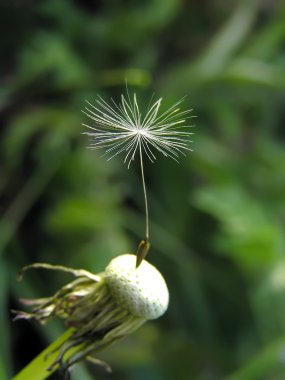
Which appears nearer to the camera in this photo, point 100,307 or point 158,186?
point 100,307

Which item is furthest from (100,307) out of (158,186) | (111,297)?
(158,186)

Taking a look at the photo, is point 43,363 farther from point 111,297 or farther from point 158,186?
point 158,186

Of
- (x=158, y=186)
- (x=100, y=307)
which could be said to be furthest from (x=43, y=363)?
(x=158, y=186)

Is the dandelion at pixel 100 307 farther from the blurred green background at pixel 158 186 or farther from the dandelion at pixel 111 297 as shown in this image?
the blurred green background at pixel 158 186

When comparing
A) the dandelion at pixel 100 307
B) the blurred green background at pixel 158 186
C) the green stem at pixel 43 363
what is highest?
the blurred green background at pixel 158 186

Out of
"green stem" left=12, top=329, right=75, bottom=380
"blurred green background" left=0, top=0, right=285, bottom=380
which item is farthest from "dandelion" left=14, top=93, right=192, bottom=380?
"blurred green background" left=0, top=0, right=285, bottom=380

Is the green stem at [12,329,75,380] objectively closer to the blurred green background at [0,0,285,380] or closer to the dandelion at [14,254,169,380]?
the dandelion at [14,254,169,380]

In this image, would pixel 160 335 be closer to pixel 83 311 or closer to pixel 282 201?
pixel 282 201

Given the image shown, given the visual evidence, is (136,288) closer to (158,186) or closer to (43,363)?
(43,363)

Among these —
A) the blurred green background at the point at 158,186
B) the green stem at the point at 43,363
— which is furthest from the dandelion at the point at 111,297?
the blurred green background at the point at 158,186

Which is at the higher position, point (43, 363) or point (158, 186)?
point (158, 186)
